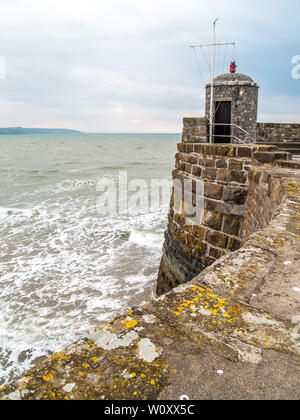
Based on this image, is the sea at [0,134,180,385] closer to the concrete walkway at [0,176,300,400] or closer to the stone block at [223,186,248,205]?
the concrete walkway at [0,176,300,400]

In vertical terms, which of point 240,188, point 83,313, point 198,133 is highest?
point 198,133

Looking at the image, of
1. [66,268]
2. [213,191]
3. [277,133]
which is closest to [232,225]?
[213,191]

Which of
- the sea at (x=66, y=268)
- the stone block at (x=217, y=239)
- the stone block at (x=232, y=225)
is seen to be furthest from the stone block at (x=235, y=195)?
the sea at (x=66, y=268)

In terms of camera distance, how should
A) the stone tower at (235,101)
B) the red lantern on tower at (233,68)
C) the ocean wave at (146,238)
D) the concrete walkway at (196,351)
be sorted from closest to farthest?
the concrete walkway at (196,351), the stone tower at (235,101), the red lantern on tower at (233,68), the ocean wave at (146,238)

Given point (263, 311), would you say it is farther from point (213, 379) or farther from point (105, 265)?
point (105, 265)

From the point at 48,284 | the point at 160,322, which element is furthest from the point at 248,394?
the point at 48,284

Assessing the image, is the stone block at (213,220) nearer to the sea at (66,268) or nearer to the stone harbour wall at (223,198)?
the stone harbour wall at (223,198)

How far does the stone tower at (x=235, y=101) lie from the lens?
8.71 m

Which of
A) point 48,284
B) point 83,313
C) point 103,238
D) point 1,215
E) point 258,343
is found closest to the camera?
point 258,343

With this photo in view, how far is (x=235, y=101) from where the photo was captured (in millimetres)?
8805

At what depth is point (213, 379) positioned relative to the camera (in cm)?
124

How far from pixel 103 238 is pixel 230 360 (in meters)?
11.0

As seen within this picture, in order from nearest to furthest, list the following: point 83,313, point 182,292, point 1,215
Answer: point 182,292 → point 83,313 → point 1,215

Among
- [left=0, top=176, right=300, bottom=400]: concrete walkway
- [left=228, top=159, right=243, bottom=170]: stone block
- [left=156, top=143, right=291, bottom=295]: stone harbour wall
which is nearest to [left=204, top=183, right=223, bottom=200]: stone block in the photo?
[left=156, top=143, right=291, bottom=295]: stone harbour wall
